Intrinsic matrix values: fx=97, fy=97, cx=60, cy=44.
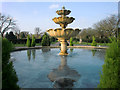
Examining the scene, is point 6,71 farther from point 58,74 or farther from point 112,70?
point 58,74

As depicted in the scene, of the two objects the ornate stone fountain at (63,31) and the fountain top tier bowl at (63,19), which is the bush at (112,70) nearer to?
the ornate stone fountain at (63,31)

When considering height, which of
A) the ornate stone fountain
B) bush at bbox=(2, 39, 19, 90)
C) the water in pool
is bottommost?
the water in pool

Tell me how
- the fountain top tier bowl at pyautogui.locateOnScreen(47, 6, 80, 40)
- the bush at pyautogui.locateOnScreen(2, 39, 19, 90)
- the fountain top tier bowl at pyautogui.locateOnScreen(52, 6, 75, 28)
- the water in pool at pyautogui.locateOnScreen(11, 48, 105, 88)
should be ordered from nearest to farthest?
1. the bush at pyautogui.locateOnScreen(2, 39, 19, 90)
2. the water in pool at pyautogui.locateOnScreen(11, 48, 105, 88)
3. the fountain top tier bowl at pyautogui.locateOnScreen(47, 6, 80, 40)
4. the fountain top tier bowl at pyautogui.locateOnScreen(52, 6, 75, 28)

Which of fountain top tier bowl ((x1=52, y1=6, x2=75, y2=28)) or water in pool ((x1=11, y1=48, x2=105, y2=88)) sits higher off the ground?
fountain top tier bowl ((x1=52, y1=6, x2=75, y2=28))

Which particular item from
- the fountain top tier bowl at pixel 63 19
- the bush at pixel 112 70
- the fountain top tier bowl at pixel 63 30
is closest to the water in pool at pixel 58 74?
the bush at pixel 112 70

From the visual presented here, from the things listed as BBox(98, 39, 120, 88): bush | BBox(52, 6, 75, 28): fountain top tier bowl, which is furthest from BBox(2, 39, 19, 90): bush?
BBox(52, 6, 75, 28): fountain top tier bowl

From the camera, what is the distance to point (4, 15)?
43094mm

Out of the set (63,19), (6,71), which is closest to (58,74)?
(6,71)

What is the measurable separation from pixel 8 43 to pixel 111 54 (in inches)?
114

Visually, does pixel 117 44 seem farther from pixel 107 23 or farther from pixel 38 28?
pixel 38 28

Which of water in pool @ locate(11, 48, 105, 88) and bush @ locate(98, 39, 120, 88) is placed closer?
bush @ locate(98, 39, 120, 88)

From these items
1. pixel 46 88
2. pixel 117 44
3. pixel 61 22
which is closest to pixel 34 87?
pixel 46 88

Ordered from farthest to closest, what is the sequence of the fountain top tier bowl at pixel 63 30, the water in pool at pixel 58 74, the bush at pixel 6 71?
1. the fountain top tier bowl at pixel 63 30
2. the water in pool at pixel 58 74
3. the bush at pixel 6 71

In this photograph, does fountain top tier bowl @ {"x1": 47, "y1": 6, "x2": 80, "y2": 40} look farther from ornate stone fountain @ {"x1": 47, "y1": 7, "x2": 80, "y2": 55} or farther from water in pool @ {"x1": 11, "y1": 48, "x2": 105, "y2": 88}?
water in pool @ {"x1": 11, "y1": 48, "x2": 105, "y2": 88}
